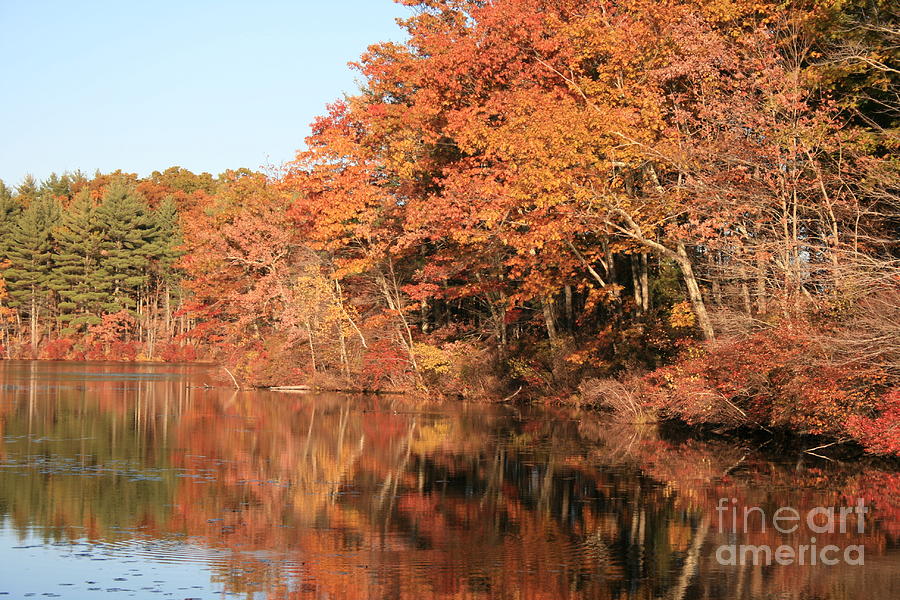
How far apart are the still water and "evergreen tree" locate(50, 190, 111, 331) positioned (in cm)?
5581

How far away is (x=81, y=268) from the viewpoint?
7988 centimetres

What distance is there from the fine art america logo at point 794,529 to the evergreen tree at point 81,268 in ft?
238

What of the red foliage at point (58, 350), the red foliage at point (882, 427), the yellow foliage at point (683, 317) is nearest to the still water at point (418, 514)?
the red foliage at point (882, 427)

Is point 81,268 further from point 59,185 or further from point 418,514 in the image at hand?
point 418,514

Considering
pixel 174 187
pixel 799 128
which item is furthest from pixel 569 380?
pixel 174 187

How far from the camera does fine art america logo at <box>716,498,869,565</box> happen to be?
11.8 metres

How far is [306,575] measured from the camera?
10781mm

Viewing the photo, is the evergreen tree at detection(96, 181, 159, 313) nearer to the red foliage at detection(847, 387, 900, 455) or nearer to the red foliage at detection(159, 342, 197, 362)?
the red foliage at detection(159, 342, 197, 362)

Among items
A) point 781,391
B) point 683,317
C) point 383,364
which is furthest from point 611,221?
point 383,364

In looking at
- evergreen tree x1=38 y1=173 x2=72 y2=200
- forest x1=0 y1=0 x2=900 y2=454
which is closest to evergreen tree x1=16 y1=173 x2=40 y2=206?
evergreen tree x1=38 y1=173 x2=72 y2=200

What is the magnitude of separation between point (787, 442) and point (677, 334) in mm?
5386

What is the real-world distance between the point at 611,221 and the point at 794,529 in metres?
14.3

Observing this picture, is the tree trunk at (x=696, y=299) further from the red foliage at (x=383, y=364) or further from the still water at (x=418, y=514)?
the red foliage at (x=383, y=364)

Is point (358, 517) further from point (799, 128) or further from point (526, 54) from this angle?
point (526, 54)
